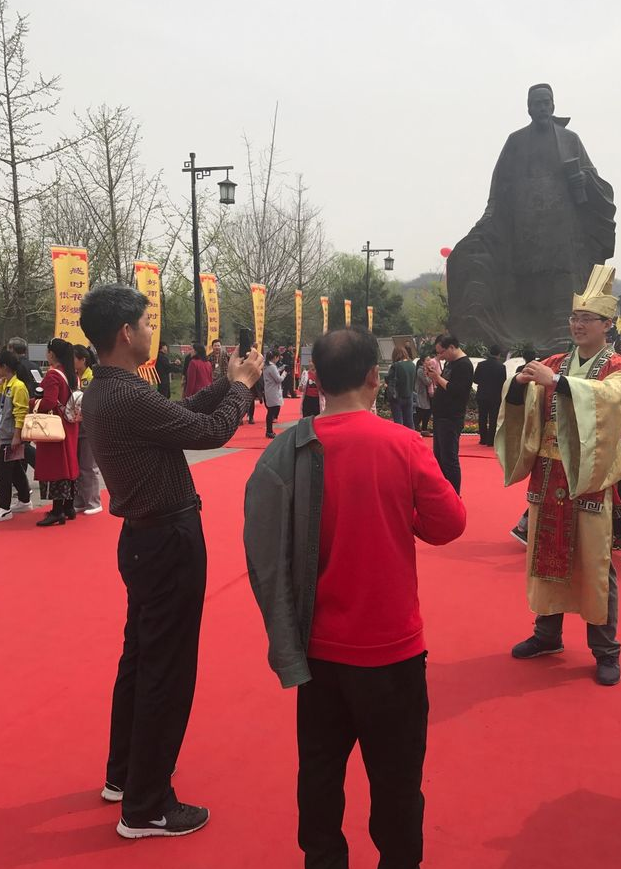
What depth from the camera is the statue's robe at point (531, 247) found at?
16250 mm

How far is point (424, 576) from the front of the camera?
484 centimetres

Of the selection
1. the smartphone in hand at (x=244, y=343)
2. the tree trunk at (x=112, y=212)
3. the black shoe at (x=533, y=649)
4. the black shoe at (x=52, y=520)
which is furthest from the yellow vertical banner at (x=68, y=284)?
the tree trunk at (x=112, y=212)

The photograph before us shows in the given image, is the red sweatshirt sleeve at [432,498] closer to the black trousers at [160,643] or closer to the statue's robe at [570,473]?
the black trousers at [160,643]

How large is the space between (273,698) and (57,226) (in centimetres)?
2377

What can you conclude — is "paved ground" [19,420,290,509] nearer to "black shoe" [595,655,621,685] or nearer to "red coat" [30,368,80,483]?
"red coat" [30,368,80,483]

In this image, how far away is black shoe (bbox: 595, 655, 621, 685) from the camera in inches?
126

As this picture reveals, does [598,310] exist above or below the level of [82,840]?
above

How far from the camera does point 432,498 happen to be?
1.69 metres

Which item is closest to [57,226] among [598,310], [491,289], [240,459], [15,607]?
[491,289]

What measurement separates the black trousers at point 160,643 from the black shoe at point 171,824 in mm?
24

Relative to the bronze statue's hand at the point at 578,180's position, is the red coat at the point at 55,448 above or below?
below

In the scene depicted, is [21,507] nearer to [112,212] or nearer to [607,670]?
[607,670]

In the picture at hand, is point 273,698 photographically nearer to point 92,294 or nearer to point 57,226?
point 92,294

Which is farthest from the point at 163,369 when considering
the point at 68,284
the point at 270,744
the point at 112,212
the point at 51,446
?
the point at 270,744
